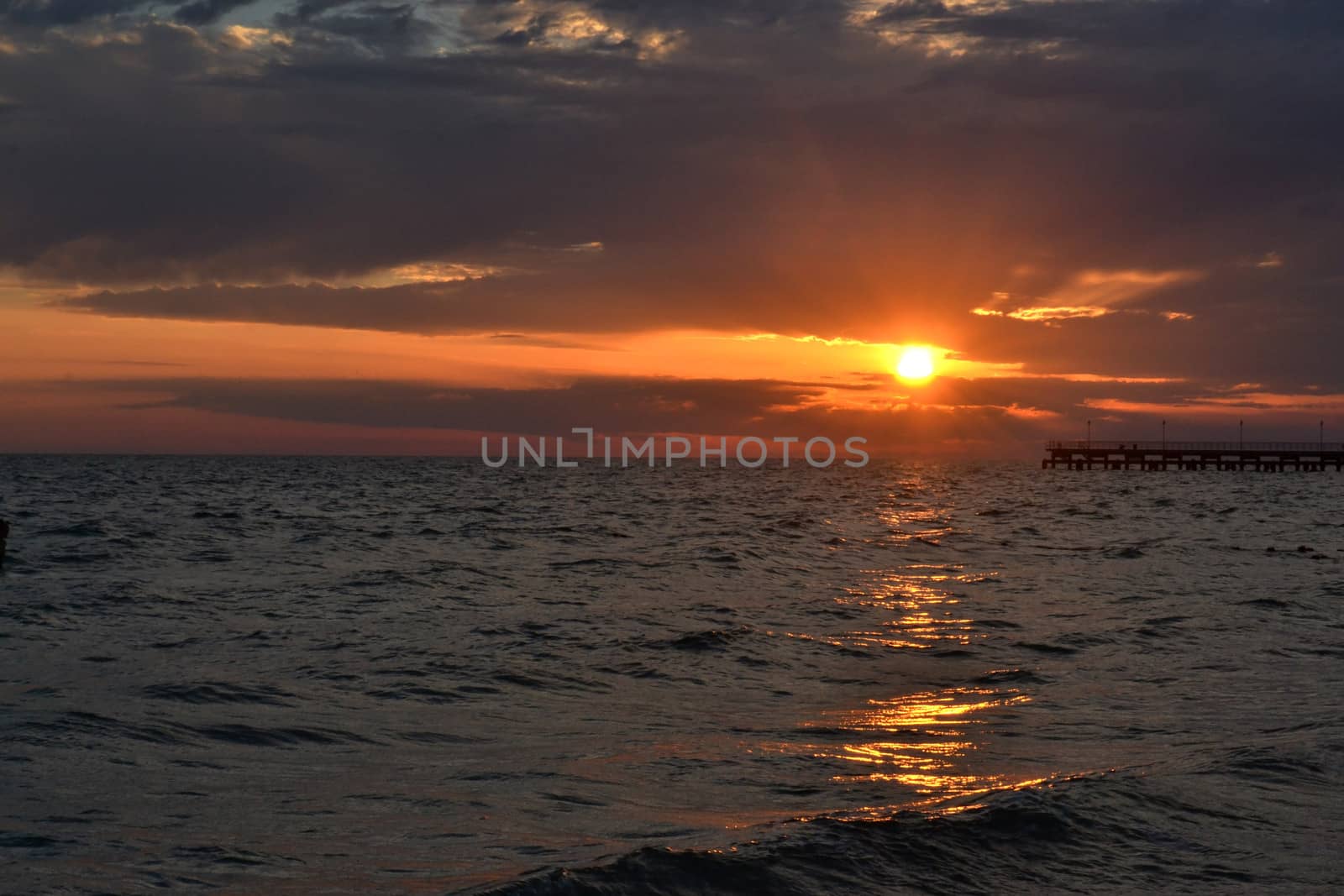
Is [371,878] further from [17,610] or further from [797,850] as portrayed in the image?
[17,610]

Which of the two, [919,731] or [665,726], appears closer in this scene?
[919,731]

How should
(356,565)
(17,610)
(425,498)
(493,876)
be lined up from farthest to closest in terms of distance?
Answer: (425,498), (356,565), (17,610), (493,876)

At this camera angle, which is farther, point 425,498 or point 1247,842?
point 425,498

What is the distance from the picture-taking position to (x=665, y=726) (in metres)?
13.0

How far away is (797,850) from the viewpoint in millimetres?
8078

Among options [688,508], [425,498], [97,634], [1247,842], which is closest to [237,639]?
[97,634]

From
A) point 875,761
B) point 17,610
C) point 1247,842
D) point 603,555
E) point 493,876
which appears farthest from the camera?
point 603,555

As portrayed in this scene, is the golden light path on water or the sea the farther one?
the golden light path on water

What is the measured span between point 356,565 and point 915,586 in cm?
1412

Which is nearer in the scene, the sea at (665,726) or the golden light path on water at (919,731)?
the sea at (665,726)

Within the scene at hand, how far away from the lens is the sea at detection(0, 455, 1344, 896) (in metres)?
8.04

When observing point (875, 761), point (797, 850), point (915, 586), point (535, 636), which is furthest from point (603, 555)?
point (797, 850)

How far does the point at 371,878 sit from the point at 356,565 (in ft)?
77.3

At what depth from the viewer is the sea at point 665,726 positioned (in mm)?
8039
